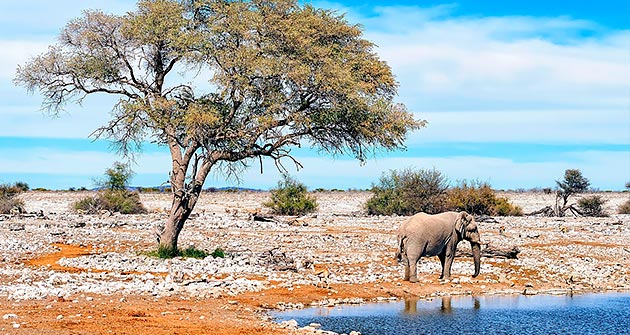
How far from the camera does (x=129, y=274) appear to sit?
2245 cm

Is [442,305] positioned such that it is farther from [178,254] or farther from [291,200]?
[291,200]

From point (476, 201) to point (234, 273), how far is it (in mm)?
34498

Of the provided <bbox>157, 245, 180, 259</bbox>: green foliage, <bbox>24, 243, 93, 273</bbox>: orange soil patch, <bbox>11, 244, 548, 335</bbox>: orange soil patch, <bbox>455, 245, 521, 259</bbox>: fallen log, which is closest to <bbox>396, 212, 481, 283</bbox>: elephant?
<bbox>11, 244, 548, 335</bbox>: orange soil patch

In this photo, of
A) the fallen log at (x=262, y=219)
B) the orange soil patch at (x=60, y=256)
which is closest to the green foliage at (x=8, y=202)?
the fallen log at (x=262, y=219)

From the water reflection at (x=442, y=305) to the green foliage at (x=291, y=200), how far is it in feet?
113

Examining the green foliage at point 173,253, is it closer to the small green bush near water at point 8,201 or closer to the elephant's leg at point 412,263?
the elephant's leg at point 412,263

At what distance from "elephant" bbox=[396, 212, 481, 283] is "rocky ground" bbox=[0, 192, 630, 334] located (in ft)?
1.95

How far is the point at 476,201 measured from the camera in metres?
55.1

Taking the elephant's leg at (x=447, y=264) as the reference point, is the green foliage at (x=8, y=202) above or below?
above

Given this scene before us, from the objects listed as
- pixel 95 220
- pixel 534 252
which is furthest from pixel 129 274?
pixel 95 220

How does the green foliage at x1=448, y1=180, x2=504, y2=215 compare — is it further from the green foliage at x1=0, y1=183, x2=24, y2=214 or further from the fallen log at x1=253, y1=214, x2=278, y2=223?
the green foliage at x1=0, y1=183, x2=24, y2=214

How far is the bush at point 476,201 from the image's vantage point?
53594mm

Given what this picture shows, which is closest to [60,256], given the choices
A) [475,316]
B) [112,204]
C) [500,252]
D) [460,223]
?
[460,223]

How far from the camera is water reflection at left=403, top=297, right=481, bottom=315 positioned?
19197 millimetres
